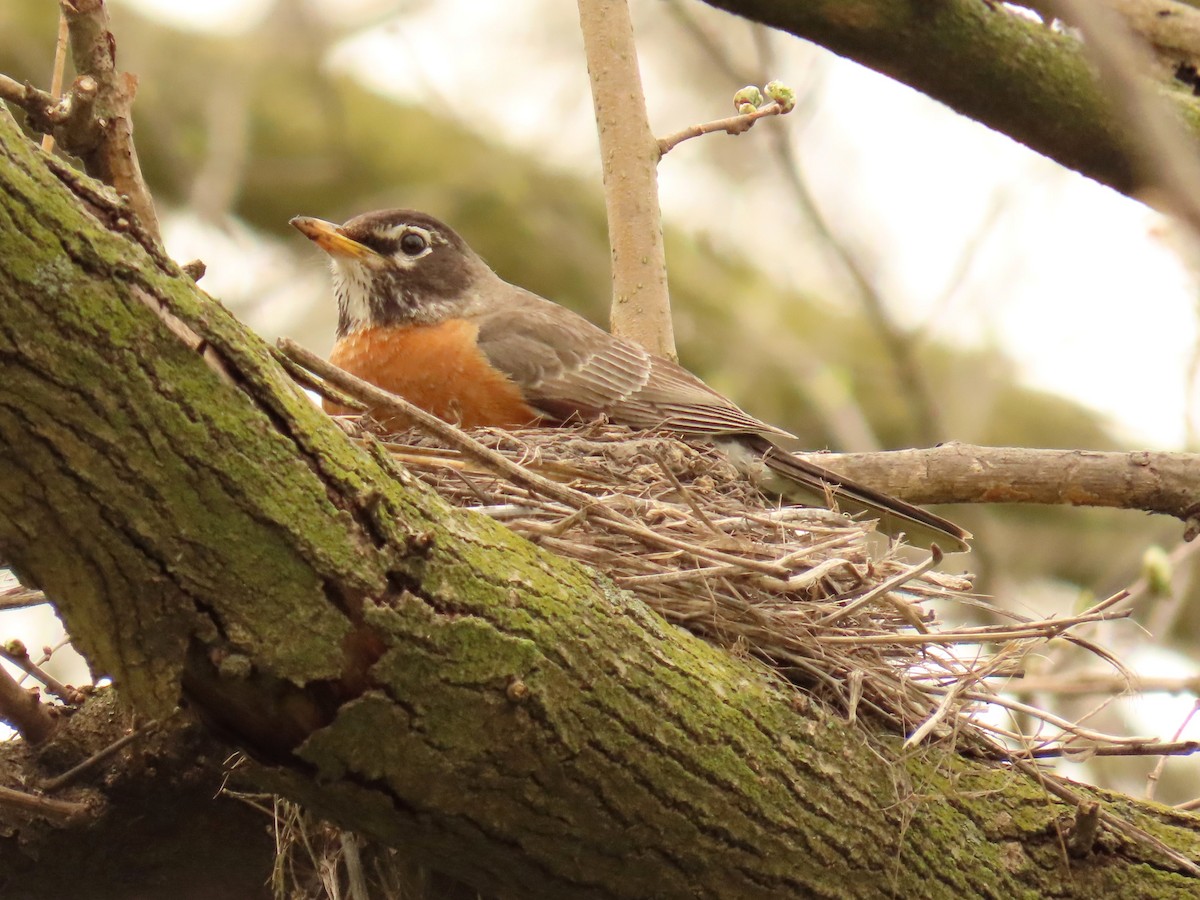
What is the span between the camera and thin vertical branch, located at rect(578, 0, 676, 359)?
5.61m

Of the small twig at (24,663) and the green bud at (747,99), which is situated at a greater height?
the green bud at (747,99)

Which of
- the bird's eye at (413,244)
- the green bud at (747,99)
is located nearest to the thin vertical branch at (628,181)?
the green bud at (747,99)

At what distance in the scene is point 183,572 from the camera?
2.42 m

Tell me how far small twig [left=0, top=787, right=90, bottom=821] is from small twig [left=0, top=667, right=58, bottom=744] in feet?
0.52

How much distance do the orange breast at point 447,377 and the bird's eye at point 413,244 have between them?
0.55m

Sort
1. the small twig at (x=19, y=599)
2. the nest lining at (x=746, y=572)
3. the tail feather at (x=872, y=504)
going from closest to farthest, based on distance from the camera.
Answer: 1. the nest lining at (x=746, y=572)
2. the small twig at (x=19, y=599)
3. the tail feather at (x=872, y=504)

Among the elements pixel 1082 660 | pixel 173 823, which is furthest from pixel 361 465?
pixel 1082 660

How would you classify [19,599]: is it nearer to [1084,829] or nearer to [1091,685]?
[1084,829]

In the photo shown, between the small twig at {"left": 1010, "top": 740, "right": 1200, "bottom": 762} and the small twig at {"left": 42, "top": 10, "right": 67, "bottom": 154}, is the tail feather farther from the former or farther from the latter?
the small twig at {"left": 42, "top": 10, "right": 67, "bottom": 154}

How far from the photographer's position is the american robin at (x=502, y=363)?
5.05 metres

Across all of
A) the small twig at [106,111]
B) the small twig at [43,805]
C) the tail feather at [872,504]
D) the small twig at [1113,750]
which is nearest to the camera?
the small twig at [106,111]

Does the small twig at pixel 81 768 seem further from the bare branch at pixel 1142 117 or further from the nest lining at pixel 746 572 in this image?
the bare branch at pixel 1142 117

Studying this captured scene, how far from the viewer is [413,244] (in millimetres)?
5918

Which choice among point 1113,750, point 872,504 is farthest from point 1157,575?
point 1113,750
